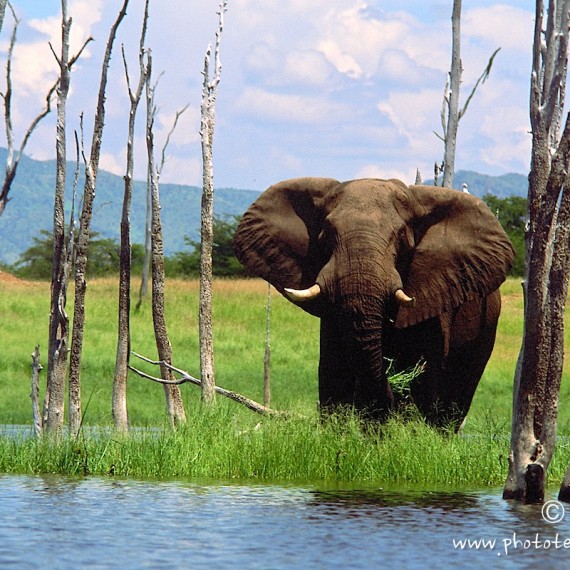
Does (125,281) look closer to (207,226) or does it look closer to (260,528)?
(207,226)

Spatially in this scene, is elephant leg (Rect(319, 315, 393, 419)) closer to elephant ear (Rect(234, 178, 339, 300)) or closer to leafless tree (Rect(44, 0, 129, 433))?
elephant ear (Rect(234, 178, 339, 300))

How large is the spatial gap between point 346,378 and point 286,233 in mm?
A: 2205

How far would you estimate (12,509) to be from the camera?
12094mm

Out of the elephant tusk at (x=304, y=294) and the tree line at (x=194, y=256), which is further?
the tree line at (x=194, y=256)

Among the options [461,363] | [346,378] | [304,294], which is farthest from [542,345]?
[461,363]

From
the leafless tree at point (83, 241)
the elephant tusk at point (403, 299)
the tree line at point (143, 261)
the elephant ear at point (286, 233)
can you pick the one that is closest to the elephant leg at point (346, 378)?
the elephant tusk at point (403, 299)

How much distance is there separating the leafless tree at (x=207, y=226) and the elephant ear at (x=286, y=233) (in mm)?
3606

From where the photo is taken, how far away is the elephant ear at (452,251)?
54.1 ft

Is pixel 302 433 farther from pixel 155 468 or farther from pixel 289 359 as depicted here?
pixel 289 359

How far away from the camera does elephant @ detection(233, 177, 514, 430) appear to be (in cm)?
1500

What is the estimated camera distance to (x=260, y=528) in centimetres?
1126

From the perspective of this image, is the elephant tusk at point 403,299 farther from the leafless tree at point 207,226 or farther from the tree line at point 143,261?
the tree line at point 143,261

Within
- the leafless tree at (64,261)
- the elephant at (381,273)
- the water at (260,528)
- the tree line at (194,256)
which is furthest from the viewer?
the tree line at (194,256)

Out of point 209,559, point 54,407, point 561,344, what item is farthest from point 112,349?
point 209,559
